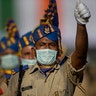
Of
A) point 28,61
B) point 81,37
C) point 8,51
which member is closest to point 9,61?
point 8,51

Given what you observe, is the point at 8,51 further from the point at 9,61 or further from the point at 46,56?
the point at 46,56

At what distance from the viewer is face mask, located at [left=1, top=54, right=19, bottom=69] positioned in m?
14.5

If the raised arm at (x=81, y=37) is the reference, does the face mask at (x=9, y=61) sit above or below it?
below

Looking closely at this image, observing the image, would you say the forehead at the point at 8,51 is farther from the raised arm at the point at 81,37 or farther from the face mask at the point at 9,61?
the raised arm at the point at 81,37

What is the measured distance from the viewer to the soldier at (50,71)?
377 inches

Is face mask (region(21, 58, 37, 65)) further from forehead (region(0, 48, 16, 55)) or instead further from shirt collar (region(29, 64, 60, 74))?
shirt collar (region(29, 64, 60, 74))

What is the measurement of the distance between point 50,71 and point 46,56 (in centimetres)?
20

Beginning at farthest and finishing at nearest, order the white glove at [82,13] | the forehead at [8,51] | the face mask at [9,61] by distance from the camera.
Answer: the forehead at [8,51] < the face mask at [9,61] < the white glove at [82,13]

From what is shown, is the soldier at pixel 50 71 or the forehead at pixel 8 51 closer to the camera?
the soldier at pixel 50 71

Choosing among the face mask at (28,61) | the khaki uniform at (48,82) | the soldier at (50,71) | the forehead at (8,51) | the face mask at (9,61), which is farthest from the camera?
the forehead at (8,51)

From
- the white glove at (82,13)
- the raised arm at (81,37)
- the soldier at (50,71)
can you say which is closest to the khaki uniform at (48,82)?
the soldier at (50,71)

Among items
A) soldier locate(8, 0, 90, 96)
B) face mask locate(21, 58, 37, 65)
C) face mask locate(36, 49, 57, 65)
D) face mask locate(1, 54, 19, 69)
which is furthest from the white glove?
face mask locate(1, 54, 19, 69)

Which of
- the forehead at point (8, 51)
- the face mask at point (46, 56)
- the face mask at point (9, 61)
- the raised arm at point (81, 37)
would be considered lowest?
the face mask at point (9, 61)

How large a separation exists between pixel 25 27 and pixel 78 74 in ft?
56.9
